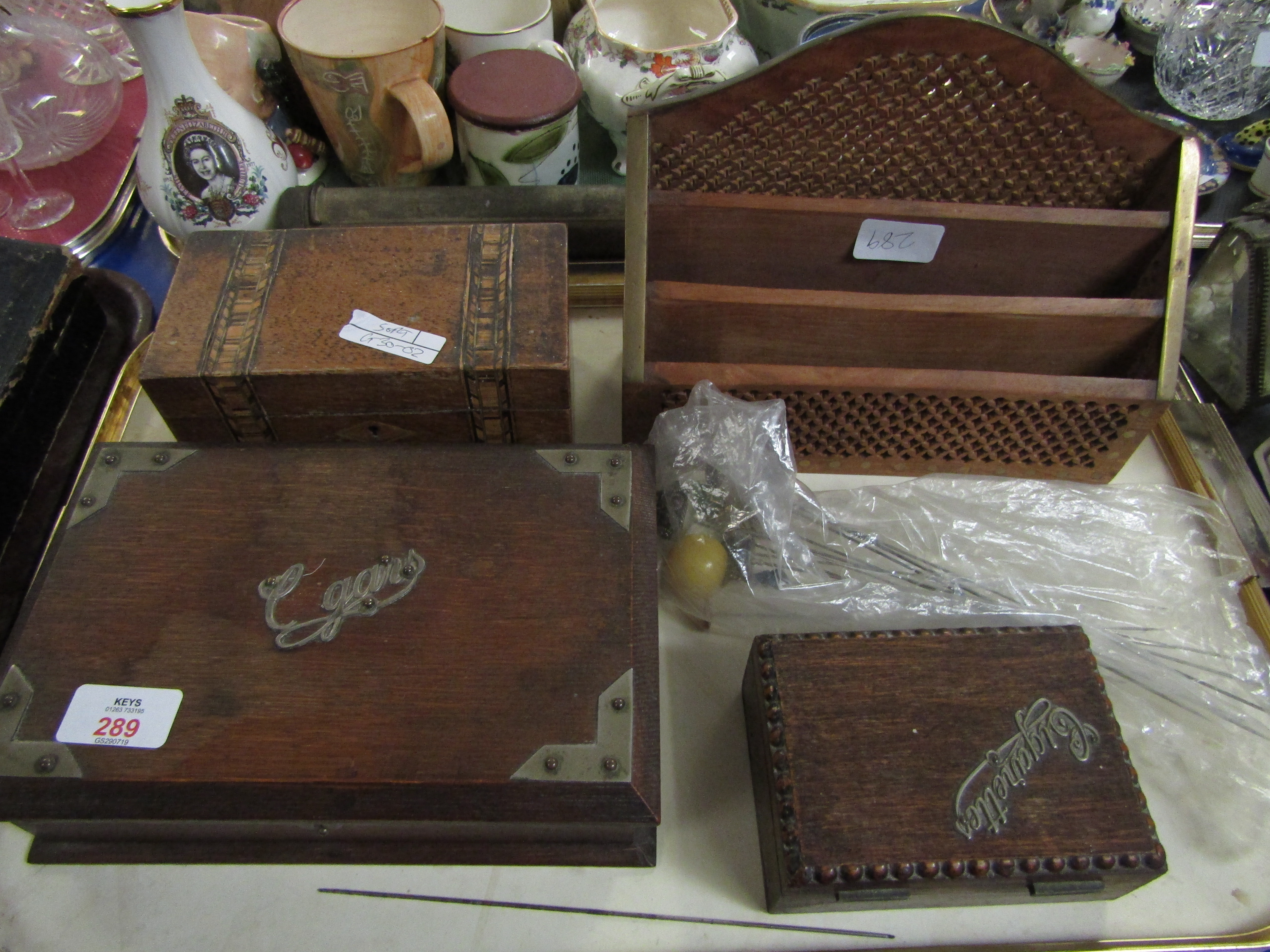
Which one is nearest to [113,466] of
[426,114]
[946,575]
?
[426,114]

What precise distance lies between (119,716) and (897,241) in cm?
92

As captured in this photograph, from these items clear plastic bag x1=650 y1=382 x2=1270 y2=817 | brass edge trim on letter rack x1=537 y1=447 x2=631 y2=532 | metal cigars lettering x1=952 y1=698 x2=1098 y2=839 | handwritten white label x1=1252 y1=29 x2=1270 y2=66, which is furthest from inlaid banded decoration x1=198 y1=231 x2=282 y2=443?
handwritten white label x1=1252 y1=29 x2=1270 y2=66

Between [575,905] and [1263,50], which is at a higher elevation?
[1263,50]

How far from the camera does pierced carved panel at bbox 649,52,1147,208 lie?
0.88 meters

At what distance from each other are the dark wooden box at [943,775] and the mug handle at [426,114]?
745 mm

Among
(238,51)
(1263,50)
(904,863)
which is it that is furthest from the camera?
(1263,50)

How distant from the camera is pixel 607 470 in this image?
32.9 inches

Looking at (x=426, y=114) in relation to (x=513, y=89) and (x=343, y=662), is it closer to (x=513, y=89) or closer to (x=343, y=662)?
(x=513, y=89)

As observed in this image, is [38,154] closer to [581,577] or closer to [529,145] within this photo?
[529,145]

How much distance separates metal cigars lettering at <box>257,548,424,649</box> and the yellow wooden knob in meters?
0.27

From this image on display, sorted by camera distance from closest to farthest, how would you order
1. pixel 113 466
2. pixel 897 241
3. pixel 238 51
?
Answer: pixel 113 466, pixel 897 241, pixel 238 51

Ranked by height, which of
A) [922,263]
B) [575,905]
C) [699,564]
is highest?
[922,263]

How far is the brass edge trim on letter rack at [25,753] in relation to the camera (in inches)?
26.9

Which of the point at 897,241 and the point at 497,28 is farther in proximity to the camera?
the point at 497,28
